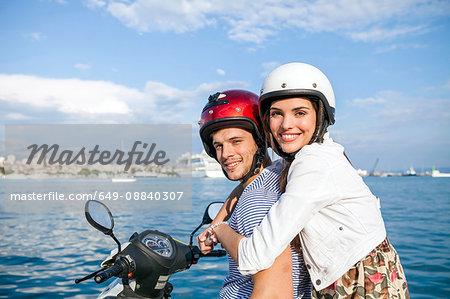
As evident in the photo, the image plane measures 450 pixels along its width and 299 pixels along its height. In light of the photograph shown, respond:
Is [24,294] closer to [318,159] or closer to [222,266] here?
[222,266]

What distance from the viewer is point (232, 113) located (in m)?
3.02

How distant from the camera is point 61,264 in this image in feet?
34.2

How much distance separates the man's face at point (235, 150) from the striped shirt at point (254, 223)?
600 millimetres

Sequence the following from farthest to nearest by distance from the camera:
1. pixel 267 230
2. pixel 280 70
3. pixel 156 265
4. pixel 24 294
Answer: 1. pixel 24 294
2. pixel 156 265
3. pixel 280 70
4. pixel 267 230

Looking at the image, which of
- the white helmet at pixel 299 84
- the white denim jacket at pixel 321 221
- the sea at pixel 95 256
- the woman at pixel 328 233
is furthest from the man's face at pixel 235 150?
the sea at pixel 95 256

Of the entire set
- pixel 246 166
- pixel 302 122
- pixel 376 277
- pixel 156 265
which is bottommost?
pixel 156 265

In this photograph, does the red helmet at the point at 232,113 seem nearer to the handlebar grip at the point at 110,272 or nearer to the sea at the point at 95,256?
the handlebar grip at the point at 110,272

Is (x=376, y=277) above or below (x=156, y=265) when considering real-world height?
above

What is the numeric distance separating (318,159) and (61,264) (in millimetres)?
10246

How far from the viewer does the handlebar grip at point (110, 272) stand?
93.0 inches

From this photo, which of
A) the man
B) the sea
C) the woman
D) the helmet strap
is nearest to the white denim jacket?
the woman

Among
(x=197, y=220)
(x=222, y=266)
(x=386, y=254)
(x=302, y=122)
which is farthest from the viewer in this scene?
(x=197, y=220)

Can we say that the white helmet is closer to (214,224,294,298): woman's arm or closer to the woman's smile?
the woman's smile

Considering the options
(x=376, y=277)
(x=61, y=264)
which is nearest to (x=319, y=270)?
(x=376, y=277)
